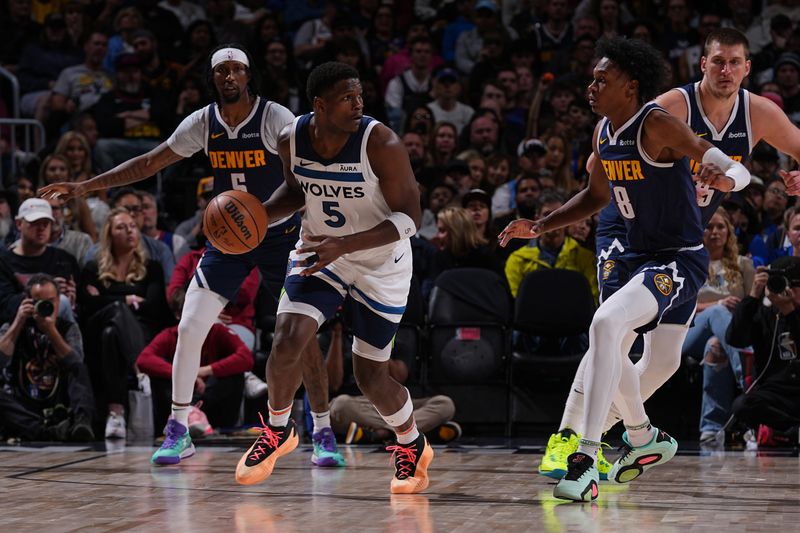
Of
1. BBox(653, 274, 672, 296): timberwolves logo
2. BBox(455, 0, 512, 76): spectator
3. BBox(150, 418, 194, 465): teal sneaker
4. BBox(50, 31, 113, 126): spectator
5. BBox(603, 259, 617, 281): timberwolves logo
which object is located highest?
BBox(455, 0, 512, 76): spectator

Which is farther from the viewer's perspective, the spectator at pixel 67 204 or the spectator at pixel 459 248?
the spectator at pixel 67 204

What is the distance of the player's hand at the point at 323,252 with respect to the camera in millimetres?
4547

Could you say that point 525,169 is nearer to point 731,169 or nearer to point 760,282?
point 760,282

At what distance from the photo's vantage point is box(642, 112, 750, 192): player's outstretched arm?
426cm

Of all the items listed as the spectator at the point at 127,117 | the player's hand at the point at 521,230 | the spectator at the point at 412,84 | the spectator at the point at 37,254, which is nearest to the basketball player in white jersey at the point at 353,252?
the player's hand at the point at 521,230

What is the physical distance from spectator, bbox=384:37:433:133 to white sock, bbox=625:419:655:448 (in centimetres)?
646

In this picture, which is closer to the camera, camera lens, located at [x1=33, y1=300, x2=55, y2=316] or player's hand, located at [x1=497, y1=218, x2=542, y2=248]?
player's hand, located at [x1=497, y1=218, x2=542, y2=248]

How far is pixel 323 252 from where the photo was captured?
455 cm

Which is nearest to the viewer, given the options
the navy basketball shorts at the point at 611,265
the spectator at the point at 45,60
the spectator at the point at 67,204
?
the navy basketball shorts at the point at 611,265

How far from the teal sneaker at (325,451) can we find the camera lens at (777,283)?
2.74m

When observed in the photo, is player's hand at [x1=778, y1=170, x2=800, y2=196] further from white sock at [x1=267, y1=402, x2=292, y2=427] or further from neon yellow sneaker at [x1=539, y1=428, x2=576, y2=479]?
white sock at [x1=267, y1=402, x2=292, y2=427]

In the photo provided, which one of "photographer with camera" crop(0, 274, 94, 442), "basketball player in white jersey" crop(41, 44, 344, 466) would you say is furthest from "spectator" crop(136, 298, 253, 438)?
"basketball player in white jersey" crop(41, 44, 344, 466)

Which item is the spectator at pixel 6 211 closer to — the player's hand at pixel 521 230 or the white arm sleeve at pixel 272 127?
the white arm sleeve at pixel 272 127

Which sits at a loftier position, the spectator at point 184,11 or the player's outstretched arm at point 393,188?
the spectator at point 184,11
